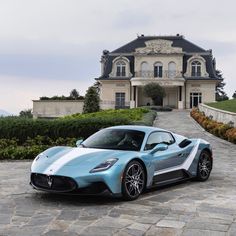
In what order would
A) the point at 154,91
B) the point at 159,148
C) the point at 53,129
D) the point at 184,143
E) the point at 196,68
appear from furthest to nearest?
the point at 196,68 < the point at 154,91 < the point at 53,129 < the point at 184,143 < the point at 159,148

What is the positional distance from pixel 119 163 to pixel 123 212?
1057mm

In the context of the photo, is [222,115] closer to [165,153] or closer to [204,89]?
[165,153]

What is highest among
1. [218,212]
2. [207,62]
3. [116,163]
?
[207,62]

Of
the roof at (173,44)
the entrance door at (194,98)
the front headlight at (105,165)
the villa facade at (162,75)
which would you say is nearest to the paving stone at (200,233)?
the front headlight at (105,165)

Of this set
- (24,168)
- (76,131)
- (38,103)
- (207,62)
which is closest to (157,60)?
(207,62)

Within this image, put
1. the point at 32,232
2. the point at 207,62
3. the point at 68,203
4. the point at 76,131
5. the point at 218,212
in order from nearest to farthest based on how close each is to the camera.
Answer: the point at 32,232 < the point at 218,212 < the point at 68,203 < the point at 76,131 < the point at 207,62

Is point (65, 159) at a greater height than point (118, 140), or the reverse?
point (118, 140)

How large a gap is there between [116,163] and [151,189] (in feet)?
5.38

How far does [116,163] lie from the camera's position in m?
8.07

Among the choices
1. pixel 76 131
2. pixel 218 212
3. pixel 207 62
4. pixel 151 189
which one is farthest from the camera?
pixel 207 62

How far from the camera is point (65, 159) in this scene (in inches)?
326

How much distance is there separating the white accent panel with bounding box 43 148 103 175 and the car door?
1242mm

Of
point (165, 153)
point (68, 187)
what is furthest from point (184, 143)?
point (68, 187)

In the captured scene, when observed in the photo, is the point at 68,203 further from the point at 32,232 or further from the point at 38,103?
the point at 38,103
